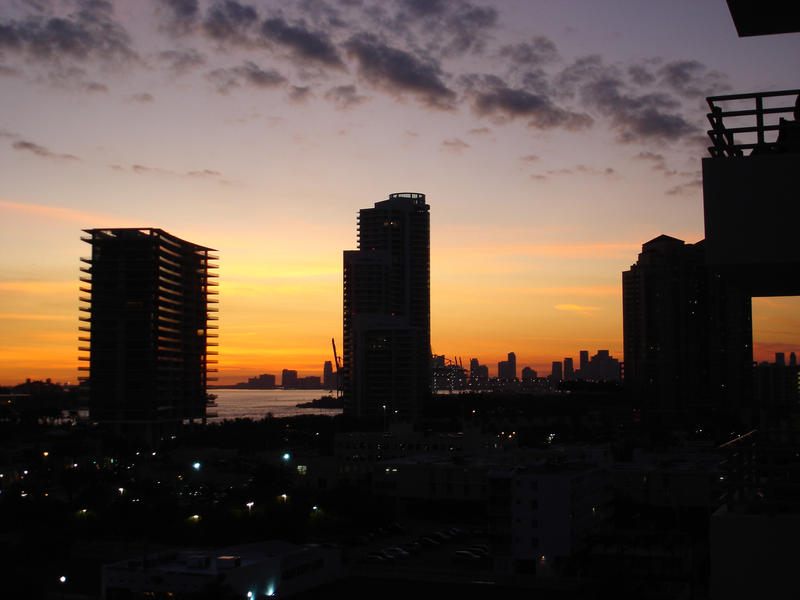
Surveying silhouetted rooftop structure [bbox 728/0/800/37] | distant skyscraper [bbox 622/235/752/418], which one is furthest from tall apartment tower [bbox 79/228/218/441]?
silhouetted rooftop structure [bbox 728/0/800/37]

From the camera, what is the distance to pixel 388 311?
200 feet

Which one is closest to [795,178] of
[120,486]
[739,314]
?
[120,486]

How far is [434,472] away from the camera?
2472cm

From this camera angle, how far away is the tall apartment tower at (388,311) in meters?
50.2

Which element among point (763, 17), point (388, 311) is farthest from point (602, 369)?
point (763, 17)

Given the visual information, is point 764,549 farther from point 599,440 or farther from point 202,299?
point 202,299

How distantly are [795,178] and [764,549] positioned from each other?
934mm

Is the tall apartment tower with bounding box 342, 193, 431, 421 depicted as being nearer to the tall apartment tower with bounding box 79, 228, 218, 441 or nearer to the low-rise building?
the tall apartment tower with bounding box 79, 228, 218, 441

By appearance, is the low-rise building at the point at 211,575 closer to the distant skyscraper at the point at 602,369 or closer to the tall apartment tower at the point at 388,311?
the tall apartment tower at the point at 388,311

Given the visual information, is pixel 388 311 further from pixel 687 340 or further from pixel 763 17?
pixel 763 17

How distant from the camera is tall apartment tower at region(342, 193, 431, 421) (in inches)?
1978

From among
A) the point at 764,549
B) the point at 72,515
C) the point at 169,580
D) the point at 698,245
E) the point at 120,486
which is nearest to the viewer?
the point at 764,549

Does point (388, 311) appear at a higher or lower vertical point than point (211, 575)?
higher

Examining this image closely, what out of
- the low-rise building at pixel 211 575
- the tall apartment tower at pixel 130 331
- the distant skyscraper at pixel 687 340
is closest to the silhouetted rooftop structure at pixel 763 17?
the low-rise building at pixel 211 575
